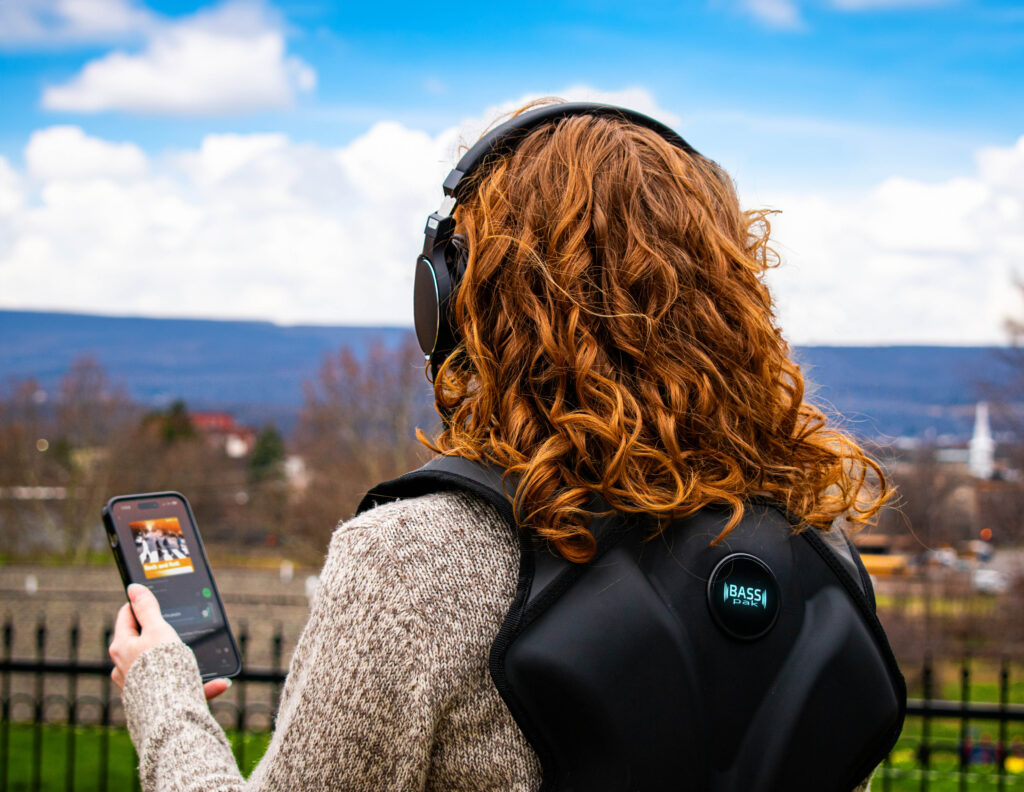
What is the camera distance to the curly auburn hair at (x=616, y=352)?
3.37 feet

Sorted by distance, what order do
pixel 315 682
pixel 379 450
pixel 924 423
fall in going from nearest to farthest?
pixel 315 682, pixel 924 423, pixel 379 450

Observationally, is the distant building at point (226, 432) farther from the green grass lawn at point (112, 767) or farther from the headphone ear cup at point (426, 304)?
the headphone ear cup at point (426, 304)

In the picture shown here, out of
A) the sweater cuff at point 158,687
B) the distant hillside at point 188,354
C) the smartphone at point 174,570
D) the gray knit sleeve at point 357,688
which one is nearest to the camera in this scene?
the gray knit sleeve at point 357,688

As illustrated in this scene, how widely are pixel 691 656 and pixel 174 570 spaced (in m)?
1.07

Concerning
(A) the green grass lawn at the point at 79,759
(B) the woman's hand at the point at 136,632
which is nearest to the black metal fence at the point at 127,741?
(A) the green grass lawn at the point at 79,759

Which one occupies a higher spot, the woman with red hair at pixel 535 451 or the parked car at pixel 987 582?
the woman with red hair at pixel 535 451

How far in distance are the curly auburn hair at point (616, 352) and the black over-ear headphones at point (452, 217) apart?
26 millimetres

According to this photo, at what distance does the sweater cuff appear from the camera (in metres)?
1.18

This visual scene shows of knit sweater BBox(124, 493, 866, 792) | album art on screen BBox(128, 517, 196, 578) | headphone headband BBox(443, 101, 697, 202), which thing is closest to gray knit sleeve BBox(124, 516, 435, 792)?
knit sweater BBox(124, 493, 866, 792)

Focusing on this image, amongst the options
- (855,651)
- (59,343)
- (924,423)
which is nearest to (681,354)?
(855,651)

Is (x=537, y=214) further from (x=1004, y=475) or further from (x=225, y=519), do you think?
(x=225, y=519)

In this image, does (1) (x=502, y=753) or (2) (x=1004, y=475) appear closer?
(1) (x=502, y=753)

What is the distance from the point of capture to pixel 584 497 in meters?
1.01

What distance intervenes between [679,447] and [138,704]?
32.5 inches
